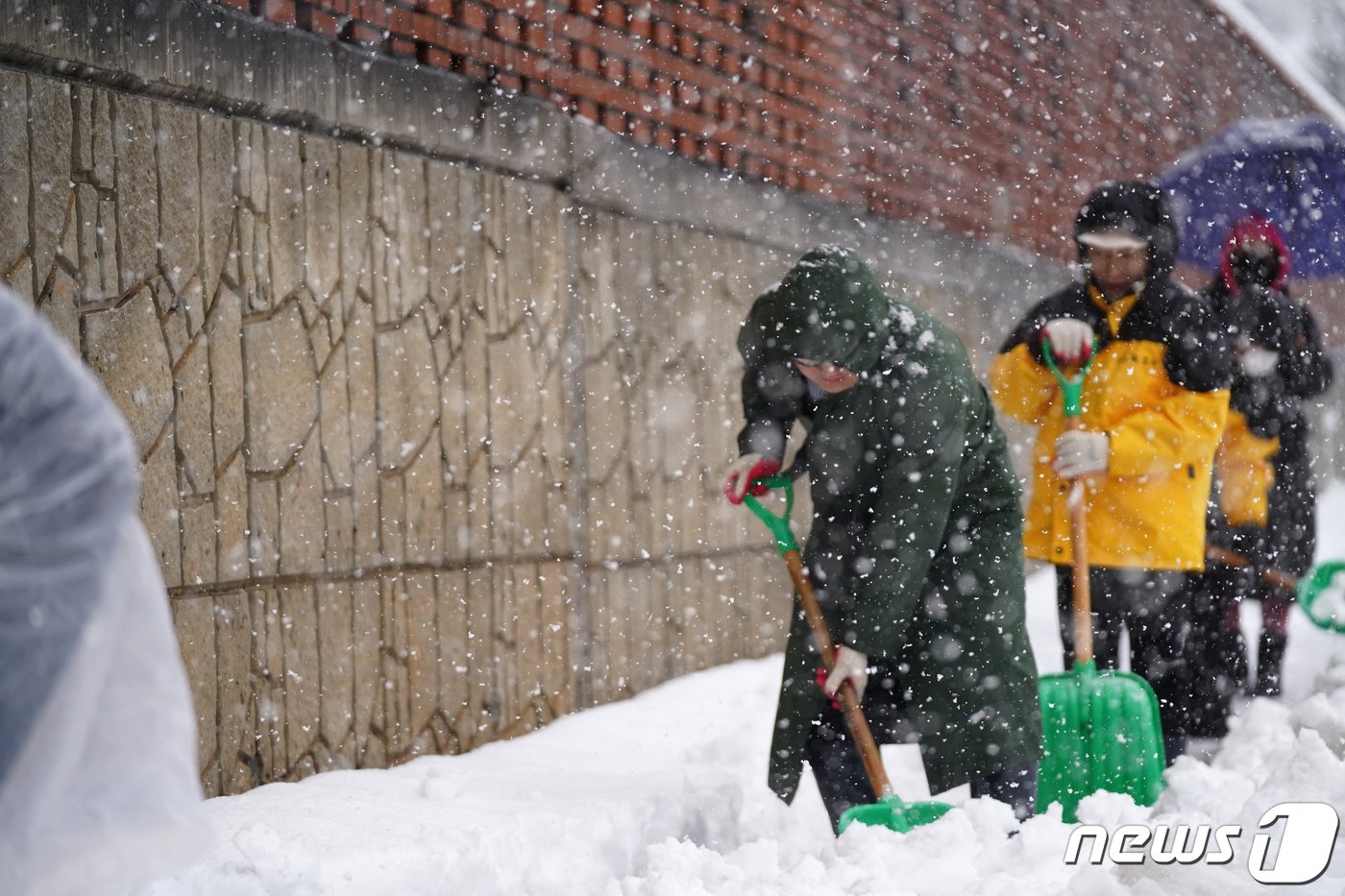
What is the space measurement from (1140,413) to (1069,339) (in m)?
0.36

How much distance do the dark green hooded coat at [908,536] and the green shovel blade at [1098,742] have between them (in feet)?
1.64

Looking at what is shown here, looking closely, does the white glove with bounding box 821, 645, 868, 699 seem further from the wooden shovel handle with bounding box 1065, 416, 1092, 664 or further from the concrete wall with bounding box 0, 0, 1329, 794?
the concrete wall with bounding box 0, 0, 1329, 794

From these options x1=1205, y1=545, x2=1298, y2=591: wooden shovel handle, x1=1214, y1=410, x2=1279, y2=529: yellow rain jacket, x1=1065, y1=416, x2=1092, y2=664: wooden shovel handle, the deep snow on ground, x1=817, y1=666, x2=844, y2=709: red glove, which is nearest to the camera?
the deep snow on ground

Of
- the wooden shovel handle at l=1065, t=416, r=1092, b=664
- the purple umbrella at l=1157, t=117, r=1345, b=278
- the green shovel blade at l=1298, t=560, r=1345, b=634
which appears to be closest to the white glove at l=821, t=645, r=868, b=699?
the wooden shovel handle at l=1065, t=416, r=1092, b=664

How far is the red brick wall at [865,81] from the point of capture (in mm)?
5445

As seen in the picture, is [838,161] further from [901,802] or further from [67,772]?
[67,772]

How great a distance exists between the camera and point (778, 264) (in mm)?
7176

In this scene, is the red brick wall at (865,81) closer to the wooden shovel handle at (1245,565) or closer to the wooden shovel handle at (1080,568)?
the wooden shovel handle at (1080,568)

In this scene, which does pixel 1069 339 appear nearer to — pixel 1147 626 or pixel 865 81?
pixel 1147 626

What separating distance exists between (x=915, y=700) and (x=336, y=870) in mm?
1544

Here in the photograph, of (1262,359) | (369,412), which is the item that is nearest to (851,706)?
(369,412)

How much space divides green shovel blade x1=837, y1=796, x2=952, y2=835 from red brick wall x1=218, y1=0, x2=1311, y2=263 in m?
2.88

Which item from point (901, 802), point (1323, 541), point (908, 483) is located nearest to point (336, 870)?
point (901, 802)

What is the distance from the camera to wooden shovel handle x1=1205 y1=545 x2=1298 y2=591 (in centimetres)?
557
